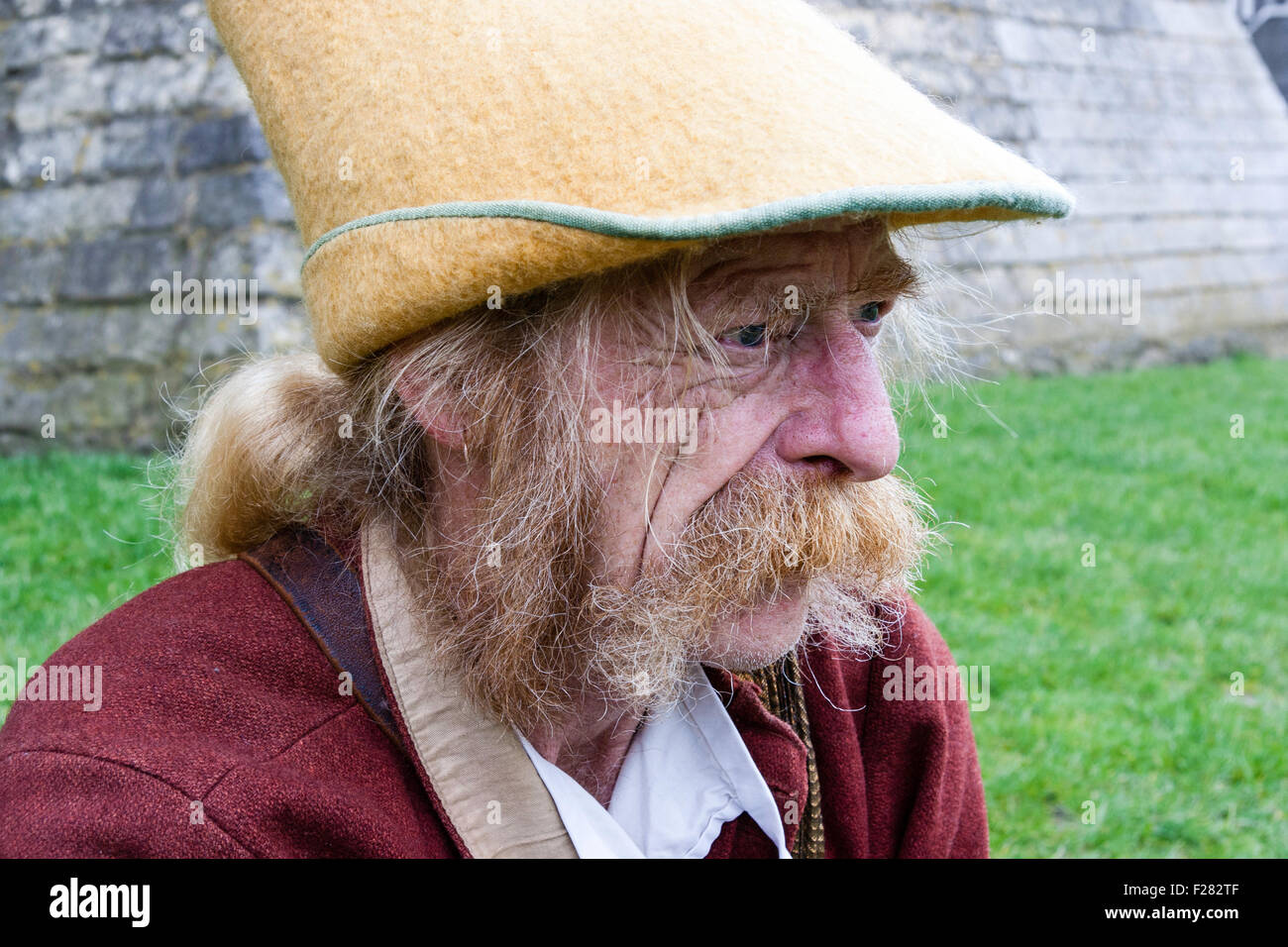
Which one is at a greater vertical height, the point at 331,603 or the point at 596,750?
the point at 331,603

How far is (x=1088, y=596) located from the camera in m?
5.23

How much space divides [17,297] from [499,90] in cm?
684

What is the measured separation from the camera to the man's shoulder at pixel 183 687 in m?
1.51

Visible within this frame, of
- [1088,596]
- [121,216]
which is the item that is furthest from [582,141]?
[121,216]

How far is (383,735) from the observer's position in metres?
1.70

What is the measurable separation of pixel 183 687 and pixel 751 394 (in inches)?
34.9

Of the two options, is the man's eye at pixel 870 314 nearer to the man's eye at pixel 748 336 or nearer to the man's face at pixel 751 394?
the man's face at pixel 751 394

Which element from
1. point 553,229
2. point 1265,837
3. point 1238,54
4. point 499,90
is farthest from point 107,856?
point 1238,54

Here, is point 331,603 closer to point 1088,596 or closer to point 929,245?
point 929,245

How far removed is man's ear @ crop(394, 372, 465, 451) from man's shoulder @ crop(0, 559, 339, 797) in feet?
1.11

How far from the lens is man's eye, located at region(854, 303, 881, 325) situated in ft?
6.12

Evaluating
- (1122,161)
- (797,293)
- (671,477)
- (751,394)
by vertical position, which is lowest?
(671,477)

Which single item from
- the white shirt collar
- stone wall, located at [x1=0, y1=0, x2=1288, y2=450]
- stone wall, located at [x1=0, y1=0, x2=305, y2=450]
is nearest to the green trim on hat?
the white shirt collar

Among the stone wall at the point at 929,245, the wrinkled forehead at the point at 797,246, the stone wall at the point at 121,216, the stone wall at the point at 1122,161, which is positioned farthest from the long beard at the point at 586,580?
the stone wall at the point at 1122,161
